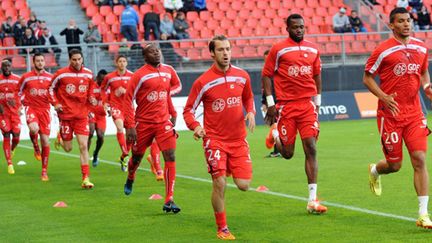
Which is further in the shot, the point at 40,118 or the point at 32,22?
the point at 32,22

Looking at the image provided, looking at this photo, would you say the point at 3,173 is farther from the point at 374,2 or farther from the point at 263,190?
the point at 374,2

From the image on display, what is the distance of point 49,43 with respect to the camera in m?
32.1

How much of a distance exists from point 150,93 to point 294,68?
226cm

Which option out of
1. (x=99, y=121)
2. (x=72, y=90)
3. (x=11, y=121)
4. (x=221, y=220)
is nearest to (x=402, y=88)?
(x=221, y=220)

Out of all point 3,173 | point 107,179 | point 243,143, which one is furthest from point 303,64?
Answer: point 3,173

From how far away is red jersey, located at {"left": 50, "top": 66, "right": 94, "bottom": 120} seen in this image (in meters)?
17.4

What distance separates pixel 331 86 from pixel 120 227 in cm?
2257

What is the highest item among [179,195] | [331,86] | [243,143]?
[243,143]

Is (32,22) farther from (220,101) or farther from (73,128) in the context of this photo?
(220,101)

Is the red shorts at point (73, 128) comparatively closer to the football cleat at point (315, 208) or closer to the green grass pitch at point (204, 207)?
the green grass pitch at point (204, 207)

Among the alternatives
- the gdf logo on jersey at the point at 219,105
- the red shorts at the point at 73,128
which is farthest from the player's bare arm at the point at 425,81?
the red shorts at the point at 73,128

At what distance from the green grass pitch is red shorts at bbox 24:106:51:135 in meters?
0.89

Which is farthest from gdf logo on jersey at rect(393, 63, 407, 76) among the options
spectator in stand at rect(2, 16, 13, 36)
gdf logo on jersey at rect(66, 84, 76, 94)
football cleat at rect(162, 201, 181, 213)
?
spectator in stand at rect(2, 16, 13, 36)

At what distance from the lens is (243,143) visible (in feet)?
37.4
